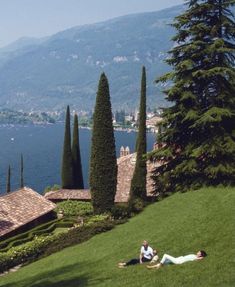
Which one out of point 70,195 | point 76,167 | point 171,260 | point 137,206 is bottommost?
point 70,195

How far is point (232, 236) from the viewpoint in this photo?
829 inches

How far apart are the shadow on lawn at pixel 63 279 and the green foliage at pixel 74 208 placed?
70.0 feet

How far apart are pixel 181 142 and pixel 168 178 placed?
2.54 meters

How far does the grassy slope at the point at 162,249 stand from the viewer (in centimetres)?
1795

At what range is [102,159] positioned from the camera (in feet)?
129

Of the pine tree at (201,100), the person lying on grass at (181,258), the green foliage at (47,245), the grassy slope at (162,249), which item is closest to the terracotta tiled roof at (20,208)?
the green foliage at (47,245)

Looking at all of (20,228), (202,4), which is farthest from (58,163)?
(202,4)

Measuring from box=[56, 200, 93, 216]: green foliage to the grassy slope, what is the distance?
573 inches

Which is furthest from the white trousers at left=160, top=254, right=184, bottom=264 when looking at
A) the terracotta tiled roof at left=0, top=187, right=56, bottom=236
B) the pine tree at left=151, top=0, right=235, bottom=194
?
the terracotta tiled roof at left=0, top=187, right=56, bottom=236

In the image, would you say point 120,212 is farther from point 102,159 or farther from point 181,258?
point 181,258

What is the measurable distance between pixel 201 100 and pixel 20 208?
18602 millimetres

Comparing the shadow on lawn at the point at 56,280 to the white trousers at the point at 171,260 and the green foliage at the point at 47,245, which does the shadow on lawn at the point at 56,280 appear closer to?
the white trousers at the point at 171,260

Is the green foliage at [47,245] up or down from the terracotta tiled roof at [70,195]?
up

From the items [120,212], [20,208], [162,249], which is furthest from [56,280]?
[20,208]
